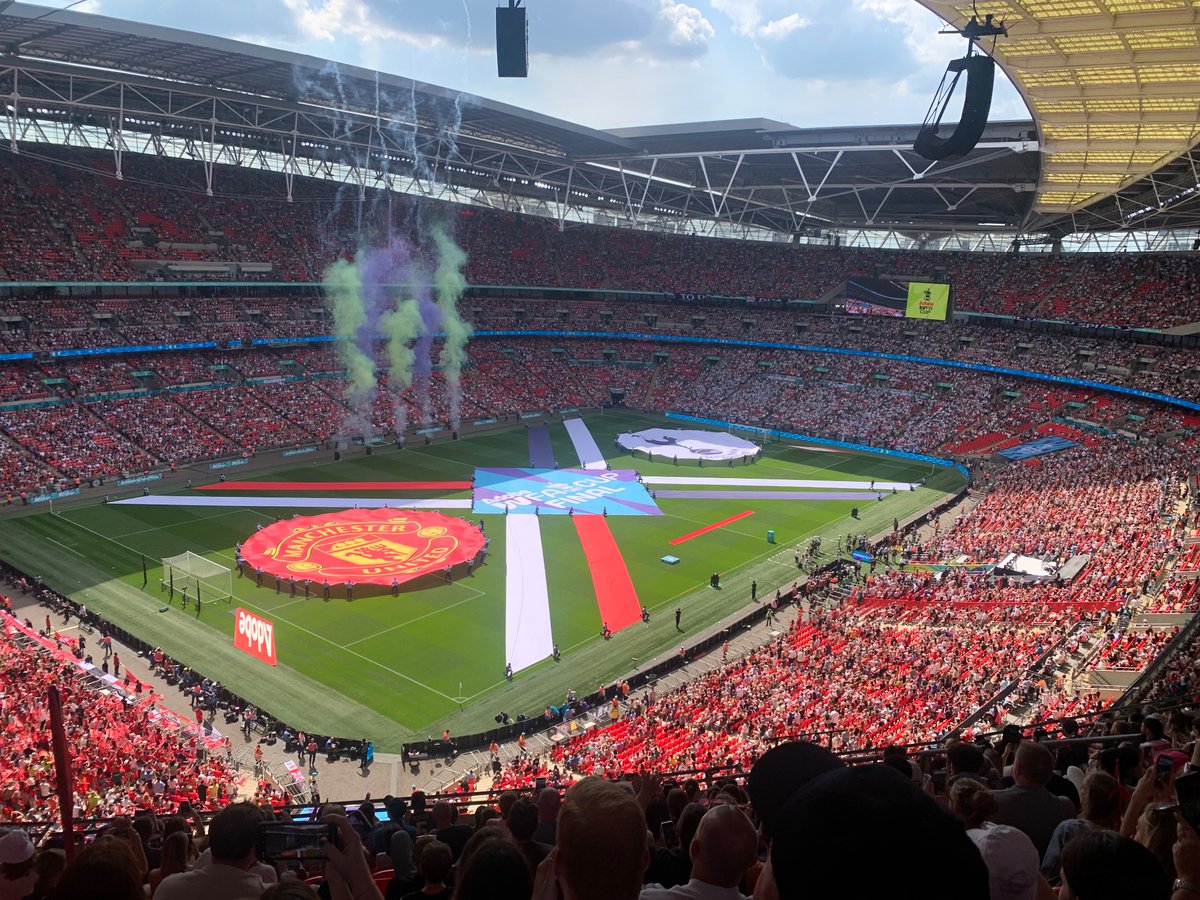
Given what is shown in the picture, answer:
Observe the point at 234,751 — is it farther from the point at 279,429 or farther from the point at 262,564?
the point at 279,429

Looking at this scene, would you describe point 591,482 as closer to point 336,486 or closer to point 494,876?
point 336,486

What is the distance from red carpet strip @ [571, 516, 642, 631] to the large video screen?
1273 inches

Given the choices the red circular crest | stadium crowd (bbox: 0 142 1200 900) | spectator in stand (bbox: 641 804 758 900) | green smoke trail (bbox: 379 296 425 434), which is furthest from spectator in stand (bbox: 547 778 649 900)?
green smoke trail (bbox: 379 296 425 434)

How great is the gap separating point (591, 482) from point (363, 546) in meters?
15.5

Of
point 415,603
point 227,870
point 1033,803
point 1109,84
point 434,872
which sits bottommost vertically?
point 415,603

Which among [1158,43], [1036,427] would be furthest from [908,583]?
[1036,427]

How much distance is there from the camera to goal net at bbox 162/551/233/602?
1249 inches

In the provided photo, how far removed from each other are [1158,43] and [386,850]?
3045 cm

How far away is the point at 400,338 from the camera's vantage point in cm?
5931

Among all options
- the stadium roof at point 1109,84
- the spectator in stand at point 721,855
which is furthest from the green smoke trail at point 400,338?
the spectator in stand at point 721,855

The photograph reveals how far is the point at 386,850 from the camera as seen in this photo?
7.63 m

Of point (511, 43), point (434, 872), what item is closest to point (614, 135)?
point (511, 43)

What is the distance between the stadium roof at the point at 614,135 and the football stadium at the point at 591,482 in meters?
0.32

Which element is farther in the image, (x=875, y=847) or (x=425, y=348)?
(x=425, y=348)
